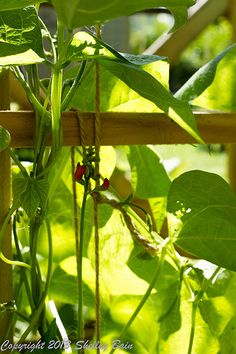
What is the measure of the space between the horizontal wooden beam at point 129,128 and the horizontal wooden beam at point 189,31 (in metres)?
0.82

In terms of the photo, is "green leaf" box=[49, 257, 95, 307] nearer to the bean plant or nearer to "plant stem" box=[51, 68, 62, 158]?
the bean plant

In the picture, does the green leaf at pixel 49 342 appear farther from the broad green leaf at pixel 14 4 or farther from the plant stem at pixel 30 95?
the broad green leaf at pixel 14 4

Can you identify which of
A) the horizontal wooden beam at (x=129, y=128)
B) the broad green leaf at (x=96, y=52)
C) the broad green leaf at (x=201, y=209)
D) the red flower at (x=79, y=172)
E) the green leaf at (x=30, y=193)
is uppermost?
the broad green leaf at (x=96, y=52)

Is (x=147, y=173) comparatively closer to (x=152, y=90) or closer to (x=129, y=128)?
(x=129, y=128)

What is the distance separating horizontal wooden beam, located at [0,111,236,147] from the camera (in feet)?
2.03

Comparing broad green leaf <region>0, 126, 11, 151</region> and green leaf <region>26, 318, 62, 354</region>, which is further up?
broad green leaf <region>0, 126, 11, 151</region>

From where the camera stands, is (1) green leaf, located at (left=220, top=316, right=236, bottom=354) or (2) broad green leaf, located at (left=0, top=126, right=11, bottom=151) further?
(1) green leaf, located at (left=220, top=316, right=236, bottom=354)

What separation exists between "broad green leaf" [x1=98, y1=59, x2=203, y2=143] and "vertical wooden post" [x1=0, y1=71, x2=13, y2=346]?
4.8 inches

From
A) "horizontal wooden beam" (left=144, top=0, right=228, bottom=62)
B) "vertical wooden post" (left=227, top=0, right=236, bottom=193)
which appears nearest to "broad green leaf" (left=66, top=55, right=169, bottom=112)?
"horizontal wooden beam" (left=144, top=0, right=228, bottom=62)

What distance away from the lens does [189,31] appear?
1597mm

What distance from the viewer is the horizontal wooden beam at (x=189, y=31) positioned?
1.54m

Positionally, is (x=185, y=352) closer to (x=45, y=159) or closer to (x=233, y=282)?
(x=233, y=282)

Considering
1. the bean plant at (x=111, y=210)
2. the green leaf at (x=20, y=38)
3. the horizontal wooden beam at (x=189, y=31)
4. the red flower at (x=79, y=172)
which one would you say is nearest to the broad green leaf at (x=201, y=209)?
the bean plant at (x=111, y=210)

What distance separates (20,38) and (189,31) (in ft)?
3.68
